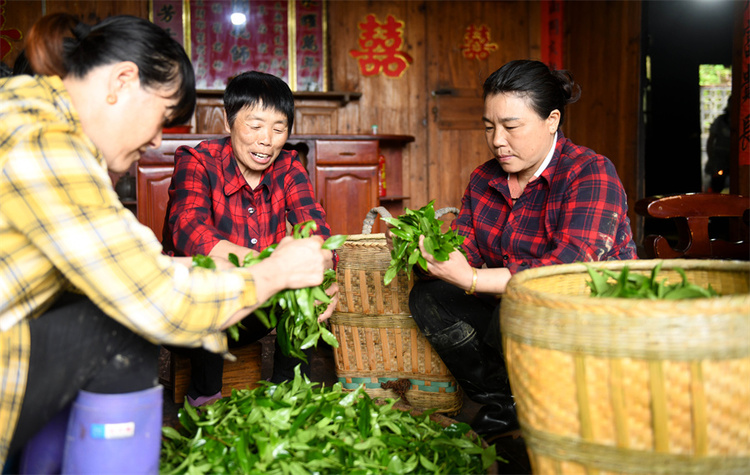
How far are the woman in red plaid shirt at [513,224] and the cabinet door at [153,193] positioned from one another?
357 cm

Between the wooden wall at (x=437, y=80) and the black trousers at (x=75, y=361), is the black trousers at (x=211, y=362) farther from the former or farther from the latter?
the wooden wall at (x=437, y=80)

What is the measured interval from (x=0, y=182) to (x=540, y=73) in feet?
4.99

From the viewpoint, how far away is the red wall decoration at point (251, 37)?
6.25 metres

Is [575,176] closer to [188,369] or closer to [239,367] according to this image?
[239,367]

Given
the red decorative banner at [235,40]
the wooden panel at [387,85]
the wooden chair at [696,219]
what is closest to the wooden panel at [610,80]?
the wooden panel at [387,85]

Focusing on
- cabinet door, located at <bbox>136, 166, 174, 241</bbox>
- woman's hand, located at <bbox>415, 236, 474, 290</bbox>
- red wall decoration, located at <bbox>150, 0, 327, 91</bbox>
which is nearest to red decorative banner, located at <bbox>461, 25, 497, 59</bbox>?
red wall decoration, located at <bbox>150, 0, 327, 91</bbox>

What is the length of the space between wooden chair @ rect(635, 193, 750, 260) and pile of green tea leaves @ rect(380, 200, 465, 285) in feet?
4.23

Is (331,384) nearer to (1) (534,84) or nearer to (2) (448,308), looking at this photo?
(2) (448,308)

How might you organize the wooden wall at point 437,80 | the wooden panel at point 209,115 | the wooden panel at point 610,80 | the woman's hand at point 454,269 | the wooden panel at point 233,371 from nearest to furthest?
the woman's hand at point 454,269
the wooden panel at point 233,371
the wooden panel at point 610,80
the wooden panel at point 209,115
the wooden wall at point 437,80

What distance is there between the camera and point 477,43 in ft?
22.2

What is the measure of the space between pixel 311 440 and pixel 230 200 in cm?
107

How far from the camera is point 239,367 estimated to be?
230cm

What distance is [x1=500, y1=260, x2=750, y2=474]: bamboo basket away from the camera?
0.99m

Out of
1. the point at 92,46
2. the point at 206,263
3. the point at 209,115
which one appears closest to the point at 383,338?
the point at 206,263
